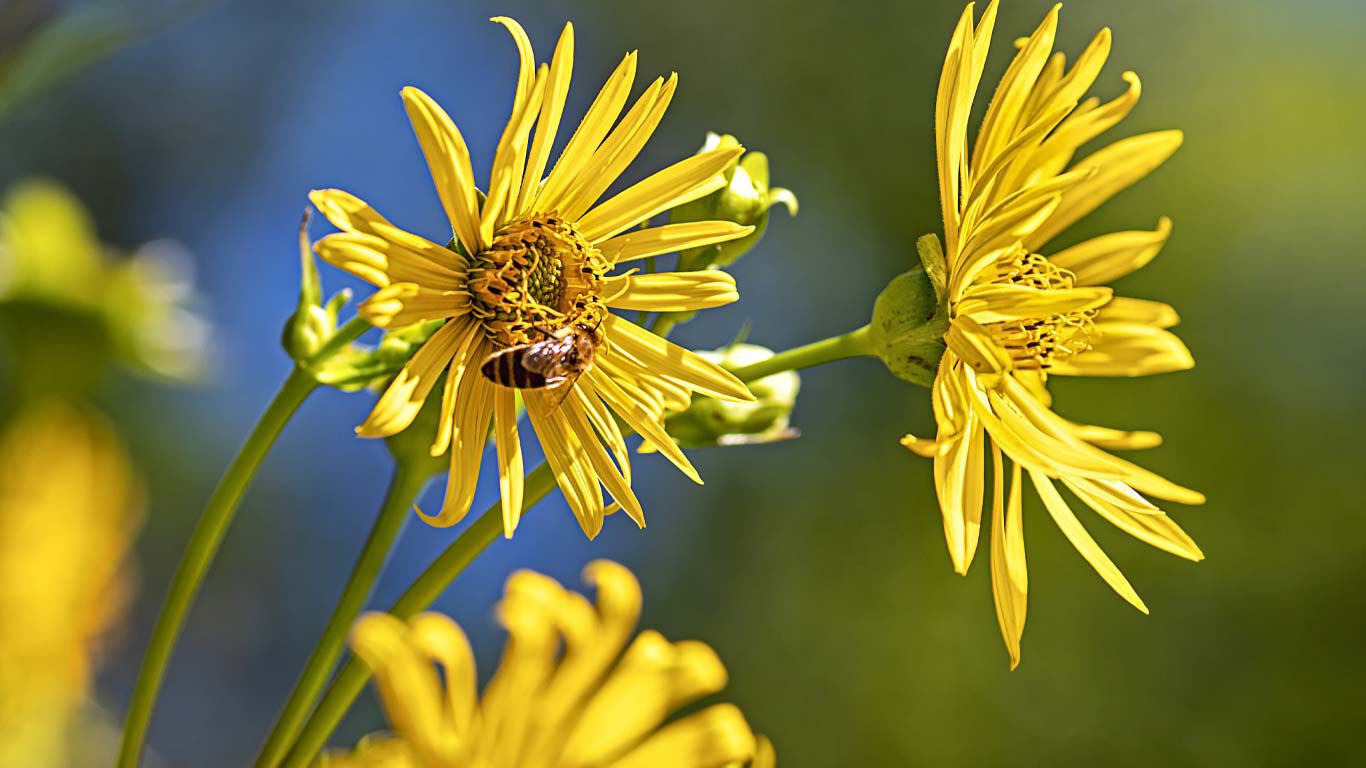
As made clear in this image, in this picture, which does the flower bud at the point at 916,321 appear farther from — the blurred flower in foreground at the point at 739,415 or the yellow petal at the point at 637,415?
the yellow petal at the point at 637,415

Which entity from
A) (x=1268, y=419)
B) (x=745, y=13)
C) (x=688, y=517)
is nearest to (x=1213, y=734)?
(x=1268, y=419)

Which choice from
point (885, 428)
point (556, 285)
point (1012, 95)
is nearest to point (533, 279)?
point (556, 285)

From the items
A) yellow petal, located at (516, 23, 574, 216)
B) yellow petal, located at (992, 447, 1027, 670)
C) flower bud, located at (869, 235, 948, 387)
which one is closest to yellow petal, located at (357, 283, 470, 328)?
yellow petal, located at (516, 23, 574, 216)

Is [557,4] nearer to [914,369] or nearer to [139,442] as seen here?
[139,442]

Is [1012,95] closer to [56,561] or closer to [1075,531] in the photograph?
[1075,531]

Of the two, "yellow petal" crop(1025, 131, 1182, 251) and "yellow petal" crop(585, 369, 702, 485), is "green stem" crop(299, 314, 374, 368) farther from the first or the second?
"yellow petal" crop(1025, 131, 1182, 251)

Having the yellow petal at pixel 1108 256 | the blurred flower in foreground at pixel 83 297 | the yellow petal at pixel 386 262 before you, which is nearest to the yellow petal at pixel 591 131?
the yellow petal at pixel 386 262
